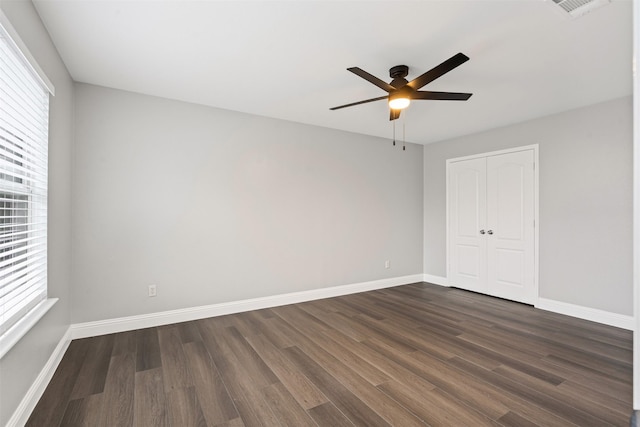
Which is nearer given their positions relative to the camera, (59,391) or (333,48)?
(59,391)

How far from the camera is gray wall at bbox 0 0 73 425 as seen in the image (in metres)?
1.71

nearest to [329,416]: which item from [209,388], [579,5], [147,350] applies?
[209,388]

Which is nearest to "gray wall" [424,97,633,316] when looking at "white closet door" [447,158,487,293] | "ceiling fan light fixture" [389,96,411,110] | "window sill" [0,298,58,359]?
"white closet door" [447,158,487,293]

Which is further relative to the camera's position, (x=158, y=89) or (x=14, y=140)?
(x=158, y=89)

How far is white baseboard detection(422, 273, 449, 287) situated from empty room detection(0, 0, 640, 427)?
4cm

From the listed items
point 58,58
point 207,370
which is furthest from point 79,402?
point 58,58

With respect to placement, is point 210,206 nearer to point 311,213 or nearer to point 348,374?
point 311,213

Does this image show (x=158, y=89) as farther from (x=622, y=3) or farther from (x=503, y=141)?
(x=503, y=141)

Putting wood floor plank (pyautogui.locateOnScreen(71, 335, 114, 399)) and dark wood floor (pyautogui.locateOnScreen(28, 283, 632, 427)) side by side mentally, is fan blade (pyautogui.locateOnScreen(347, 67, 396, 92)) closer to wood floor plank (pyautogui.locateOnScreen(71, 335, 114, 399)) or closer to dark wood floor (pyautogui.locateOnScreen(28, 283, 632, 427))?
dark wood floor (pyautogui.locateOnScreen(28, 283, 632, 427))

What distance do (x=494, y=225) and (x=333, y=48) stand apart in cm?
363

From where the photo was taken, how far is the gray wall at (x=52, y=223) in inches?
67.4

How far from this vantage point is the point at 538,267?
410cm

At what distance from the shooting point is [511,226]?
440 cm

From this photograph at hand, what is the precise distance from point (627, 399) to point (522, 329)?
128 centimetres
